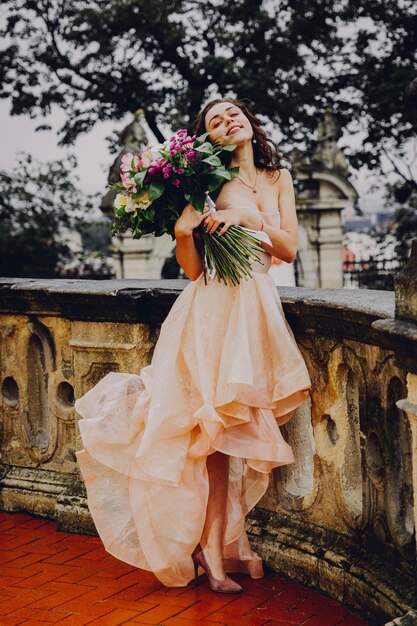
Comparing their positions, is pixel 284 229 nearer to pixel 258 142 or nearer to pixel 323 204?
pixel 258 142

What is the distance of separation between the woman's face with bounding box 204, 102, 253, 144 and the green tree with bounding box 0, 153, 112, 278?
16.4 meters

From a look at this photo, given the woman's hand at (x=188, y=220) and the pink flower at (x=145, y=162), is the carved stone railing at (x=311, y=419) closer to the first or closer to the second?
the woman's hand at (x=188, y=220)

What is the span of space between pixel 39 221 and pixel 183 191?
17.4m

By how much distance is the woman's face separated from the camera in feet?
13.1

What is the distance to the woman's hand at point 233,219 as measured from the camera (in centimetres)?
381

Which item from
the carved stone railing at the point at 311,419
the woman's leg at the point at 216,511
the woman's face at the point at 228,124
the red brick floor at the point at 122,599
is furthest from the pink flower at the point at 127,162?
the red brick floor at the point at 122,599

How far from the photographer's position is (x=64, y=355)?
5062mm

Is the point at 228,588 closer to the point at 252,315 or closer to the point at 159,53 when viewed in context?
the point at 252,315

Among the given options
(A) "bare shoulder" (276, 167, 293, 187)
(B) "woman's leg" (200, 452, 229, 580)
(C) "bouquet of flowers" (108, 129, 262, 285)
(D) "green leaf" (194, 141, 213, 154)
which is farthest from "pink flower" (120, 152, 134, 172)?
(B) "woman's leg" (200, 452, 229, 580)

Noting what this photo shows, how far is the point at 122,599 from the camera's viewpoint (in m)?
→ 3.88

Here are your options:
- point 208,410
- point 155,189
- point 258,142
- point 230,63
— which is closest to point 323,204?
point 230,63

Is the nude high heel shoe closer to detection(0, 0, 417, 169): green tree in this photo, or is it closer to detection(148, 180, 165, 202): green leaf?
detection(148, 180, 165, 202): green leaf

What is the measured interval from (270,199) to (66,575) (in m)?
1.77

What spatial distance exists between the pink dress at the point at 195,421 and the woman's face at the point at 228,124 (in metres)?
0.34
